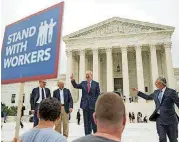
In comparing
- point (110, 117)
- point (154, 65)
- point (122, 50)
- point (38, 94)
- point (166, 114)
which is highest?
point (122, 50)

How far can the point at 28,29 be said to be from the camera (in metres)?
3.24

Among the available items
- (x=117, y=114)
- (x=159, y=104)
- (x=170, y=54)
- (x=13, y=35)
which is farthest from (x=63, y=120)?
(x=170, y=54)

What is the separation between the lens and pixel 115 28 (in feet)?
136

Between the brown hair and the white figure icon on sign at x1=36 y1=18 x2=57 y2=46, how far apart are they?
1392 mm

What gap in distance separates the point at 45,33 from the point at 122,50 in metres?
37.7

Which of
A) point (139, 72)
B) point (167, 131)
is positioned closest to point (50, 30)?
point (167, 131)

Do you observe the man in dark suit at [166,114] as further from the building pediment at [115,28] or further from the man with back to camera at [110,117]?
the building pediment at [115,28]

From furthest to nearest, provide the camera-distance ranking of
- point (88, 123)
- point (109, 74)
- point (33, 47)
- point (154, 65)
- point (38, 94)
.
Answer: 1. point (109, 74)
2. point (154, 65)
3. point (38, 94)
4. point (88, 123)
5. point (33, 47)

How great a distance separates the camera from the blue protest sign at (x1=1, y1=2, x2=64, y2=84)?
9.27 ft

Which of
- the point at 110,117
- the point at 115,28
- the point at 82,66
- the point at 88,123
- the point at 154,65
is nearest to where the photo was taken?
the point at 110,117

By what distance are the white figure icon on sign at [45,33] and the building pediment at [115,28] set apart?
3834 centimetres

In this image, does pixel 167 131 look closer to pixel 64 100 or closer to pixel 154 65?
pixel 64 100

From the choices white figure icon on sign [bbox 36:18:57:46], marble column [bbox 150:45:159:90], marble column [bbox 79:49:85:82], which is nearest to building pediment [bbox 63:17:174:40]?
marble column [bbox 79:49:85:82]

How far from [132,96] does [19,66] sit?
3949 centimetres
